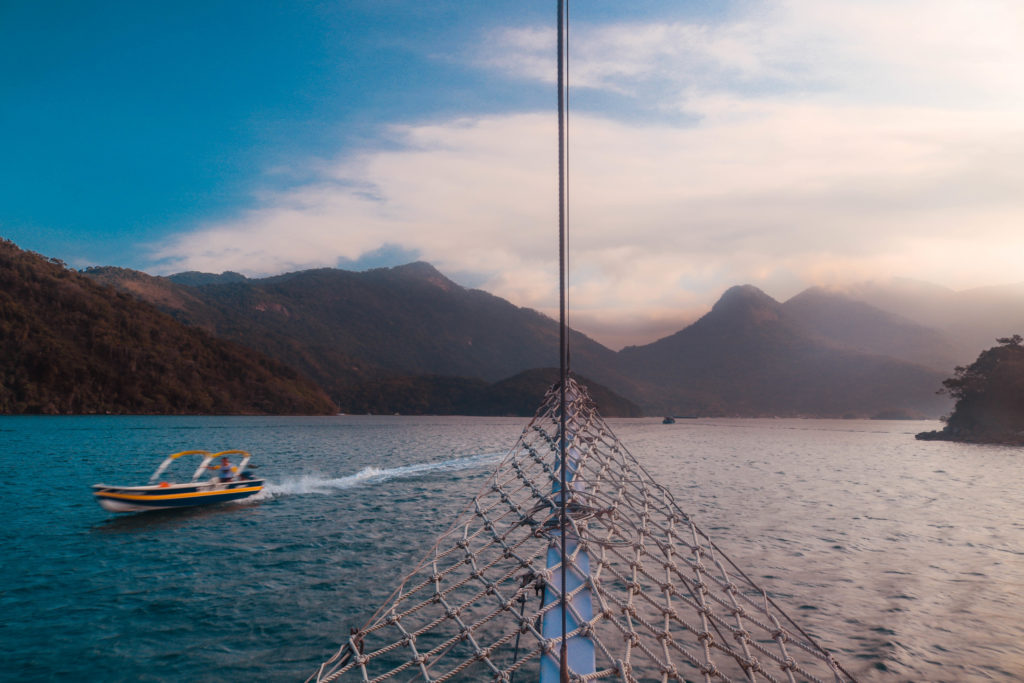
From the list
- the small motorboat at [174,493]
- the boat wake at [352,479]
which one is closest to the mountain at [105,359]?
the boat wake at [352,479]

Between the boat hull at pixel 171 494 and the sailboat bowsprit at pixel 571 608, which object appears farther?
the boat hull at pixel 171 494

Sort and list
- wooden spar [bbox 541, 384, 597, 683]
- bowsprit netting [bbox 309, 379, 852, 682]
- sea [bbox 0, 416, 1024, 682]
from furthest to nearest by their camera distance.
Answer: sea [bbox 0, 416, 1024, 682] → bowsprit netting [bbox 309, 379, 852, 682] → wooden spar [bbox 541, 384, 597, 683]

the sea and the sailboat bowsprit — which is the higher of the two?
the sailboat bowsprit

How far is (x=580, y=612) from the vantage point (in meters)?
4.46

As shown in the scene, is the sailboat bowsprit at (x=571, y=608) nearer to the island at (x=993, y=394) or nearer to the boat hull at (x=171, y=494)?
the boat hull at (x=171, y=494)

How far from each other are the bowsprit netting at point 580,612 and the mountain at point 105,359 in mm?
132734

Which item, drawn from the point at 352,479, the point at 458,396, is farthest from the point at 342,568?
the point at 458,396

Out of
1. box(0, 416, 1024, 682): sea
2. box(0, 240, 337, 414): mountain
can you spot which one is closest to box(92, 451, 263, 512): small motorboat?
box(0, 416, 1024, 682): sea

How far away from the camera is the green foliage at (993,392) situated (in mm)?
71375

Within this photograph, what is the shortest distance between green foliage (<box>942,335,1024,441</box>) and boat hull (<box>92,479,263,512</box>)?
295ft

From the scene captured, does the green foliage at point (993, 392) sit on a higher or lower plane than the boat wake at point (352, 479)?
higher

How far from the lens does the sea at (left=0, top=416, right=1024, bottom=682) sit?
9.39 m

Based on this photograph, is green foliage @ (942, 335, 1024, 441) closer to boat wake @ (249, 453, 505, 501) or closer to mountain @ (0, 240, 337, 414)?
boat wake @ (249, 453, 505, 501)

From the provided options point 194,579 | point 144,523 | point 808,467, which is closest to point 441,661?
point 194,579
